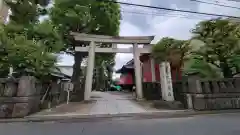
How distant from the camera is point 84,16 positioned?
14.1 metres

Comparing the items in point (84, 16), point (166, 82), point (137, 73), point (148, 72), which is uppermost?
point (84, 16)

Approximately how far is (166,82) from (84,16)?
8119 mm

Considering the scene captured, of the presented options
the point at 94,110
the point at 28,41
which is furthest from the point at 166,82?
the point at 28,41

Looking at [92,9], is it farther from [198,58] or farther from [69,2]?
[198,58]

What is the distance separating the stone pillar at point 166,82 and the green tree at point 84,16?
6.30m

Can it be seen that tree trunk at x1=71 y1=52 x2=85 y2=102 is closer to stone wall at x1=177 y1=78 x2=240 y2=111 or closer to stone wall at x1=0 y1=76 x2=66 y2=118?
stone wall at x1=0 y1=76 x2=66 y2=118

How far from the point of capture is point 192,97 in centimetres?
834

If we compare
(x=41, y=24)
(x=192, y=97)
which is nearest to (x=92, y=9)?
(x=41, y=24)

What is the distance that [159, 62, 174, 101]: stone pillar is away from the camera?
10977mm

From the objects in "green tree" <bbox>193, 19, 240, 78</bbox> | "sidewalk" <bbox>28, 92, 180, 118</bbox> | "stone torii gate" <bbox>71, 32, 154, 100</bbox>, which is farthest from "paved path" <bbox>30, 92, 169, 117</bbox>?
"green tree" <bbox>193, 19, 240, 78</bbox>

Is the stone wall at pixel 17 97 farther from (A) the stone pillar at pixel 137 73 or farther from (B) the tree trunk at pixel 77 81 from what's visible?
(A) the stone pillar at pixel 137 73

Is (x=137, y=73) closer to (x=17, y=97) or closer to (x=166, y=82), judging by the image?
(x=166, y=82)

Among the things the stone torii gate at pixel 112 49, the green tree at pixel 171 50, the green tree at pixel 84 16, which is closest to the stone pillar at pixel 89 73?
the stone torii gate at pixel 112 49

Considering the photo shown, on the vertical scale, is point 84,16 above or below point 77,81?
above
